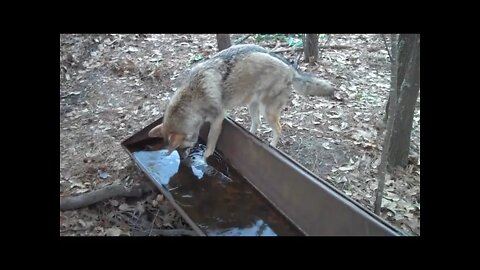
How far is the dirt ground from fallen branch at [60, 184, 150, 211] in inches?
2.6

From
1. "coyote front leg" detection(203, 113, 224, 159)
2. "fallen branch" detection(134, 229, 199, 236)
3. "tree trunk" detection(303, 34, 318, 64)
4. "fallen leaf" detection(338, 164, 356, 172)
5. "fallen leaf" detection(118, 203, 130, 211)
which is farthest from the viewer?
"tree trunk" detection(303, 34, 318, 64)

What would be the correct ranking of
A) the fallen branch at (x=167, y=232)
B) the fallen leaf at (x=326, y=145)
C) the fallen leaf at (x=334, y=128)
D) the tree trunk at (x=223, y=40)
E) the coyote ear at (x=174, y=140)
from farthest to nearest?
the tree trunk at (x=223, y=40) → the fallen leaf at (x=334, y=128) → the fallen leaf at (x=326, y=145) → the coyote ear at (x=174, y=140) → the fallen branch at (x=167, y=232)

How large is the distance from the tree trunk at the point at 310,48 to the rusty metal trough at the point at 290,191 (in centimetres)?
348

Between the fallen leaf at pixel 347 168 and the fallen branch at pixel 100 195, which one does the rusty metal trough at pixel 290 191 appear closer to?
the fallen branch at pixel 100 195

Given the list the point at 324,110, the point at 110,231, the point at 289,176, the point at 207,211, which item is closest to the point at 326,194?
the point at 289,176

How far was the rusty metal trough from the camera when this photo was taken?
12.0 feet

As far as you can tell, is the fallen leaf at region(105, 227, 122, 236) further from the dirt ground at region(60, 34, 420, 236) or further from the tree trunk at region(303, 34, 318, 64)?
the tree trunk at region(303, 34, 318, 64)

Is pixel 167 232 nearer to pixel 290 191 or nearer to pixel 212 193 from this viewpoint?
pixel 212 193

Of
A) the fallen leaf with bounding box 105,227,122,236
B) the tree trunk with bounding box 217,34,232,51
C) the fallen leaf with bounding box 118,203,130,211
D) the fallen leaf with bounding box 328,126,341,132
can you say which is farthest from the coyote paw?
the tree trunk with bounding box 217,34,232,51

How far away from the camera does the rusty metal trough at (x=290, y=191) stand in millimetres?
3648

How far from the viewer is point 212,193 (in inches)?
195

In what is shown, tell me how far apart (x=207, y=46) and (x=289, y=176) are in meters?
5.16

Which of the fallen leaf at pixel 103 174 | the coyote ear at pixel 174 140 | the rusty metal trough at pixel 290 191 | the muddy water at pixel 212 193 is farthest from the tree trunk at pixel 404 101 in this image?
the fallen leaf at pixel 103 174

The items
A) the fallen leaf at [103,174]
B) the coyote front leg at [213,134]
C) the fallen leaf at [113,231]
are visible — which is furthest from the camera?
the coyote front leg at [213,134]
